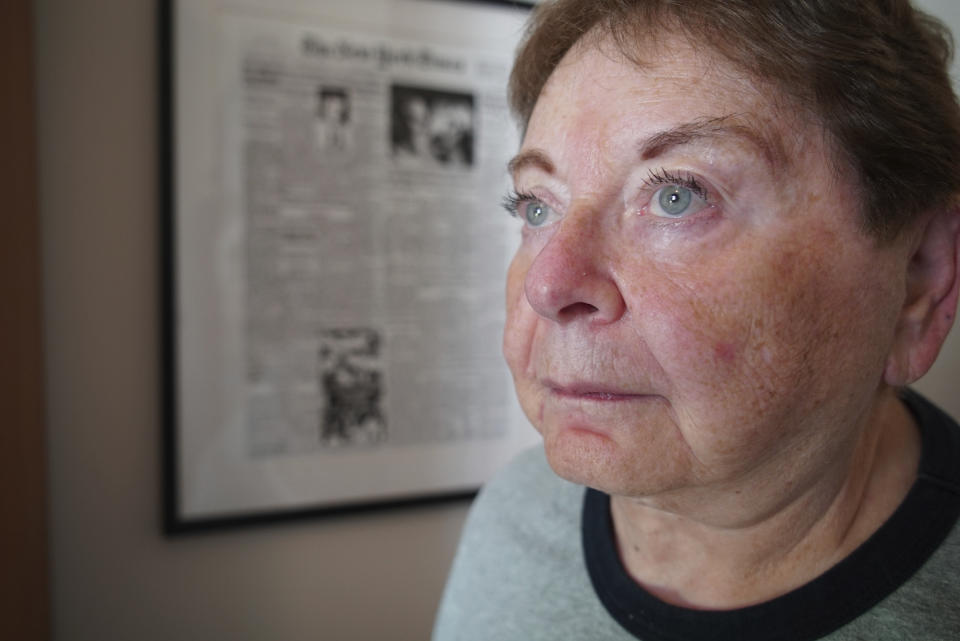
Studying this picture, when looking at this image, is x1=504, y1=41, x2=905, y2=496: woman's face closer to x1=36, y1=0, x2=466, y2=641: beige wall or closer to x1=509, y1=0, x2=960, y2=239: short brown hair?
x1=509, y1=0, x2=960, y2=239: short brown hair

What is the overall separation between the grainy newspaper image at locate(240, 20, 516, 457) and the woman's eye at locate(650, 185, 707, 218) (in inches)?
33.6

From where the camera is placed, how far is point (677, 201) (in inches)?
21.1

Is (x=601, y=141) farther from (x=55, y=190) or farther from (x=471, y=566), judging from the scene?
(x=55, y=190)

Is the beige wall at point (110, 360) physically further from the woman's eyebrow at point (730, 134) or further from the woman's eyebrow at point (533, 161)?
the woman's eyebrow at point (730, 134)

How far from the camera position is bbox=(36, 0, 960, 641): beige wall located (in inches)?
44.1

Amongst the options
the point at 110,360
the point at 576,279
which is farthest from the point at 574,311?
the point at 110,360

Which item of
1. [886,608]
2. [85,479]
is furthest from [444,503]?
[886,608]

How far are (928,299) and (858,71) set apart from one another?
0.75ft

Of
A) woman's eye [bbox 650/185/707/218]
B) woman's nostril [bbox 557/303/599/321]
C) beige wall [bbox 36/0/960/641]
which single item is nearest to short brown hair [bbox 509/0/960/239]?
woman's eye [bbox 650/185/707/218]

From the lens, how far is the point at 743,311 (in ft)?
1.67

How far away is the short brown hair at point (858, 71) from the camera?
52cm

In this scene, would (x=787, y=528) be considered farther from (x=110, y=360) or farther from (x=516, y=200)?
(x=110, y=360)

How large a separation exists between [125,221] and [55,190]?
0.12 metres

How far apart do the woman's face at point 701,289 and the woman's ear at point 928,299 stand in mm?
35
